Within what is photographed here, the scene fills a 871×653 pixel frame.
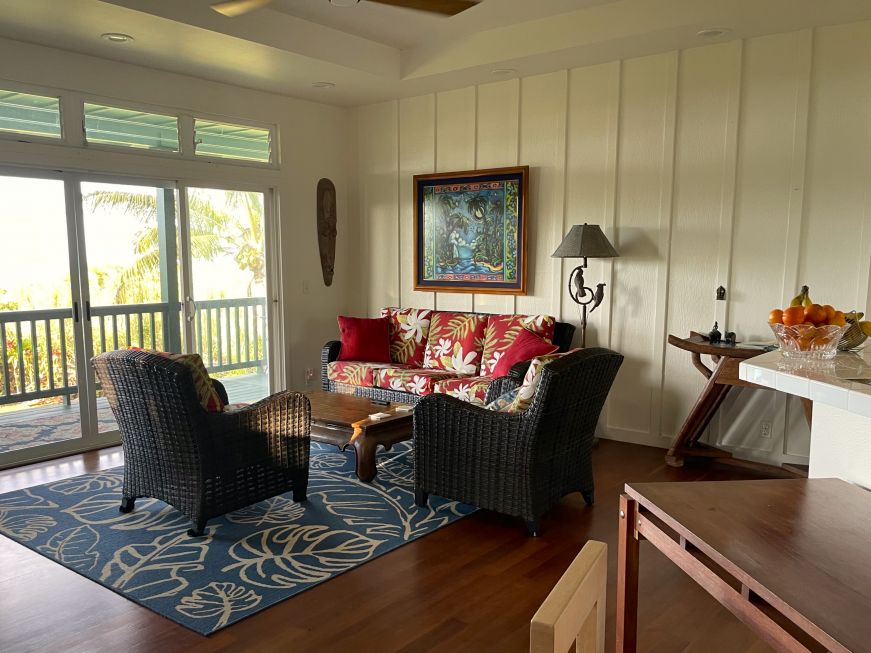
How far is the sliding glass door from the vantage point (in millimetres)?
4488

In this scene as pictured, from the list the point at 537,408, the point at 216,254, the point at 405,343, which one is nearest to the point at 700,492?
Answer: the point at 537,408

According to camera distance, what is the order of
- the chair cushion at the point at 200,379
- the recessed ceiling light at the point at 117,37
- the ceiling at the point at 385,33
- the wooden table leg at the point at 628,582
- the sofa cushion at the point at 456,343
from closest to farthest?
the wooden table leg at the point at 628,582, the chair cushion at the point at 200,379, the ceiling at the point at 385,33, the recessed ceiling light at the point at 117,37, the sofa cushion at the point at 456,343

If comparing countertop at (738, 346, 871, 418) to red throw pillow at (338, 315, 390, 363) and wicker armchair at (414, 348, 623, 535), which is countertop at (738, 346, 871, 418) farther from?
red throw pillow at (338, 315, 390, 363)

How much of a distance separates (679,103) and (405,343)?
2848mm

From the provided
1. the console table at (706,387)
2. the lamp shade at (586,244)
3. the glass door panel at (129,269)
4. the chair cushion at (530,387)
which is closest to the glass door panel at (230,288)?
the glass door panel at (129,269)

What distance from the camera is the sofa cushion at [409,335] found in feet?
18.9

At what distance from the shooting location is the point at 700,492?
1521 mm

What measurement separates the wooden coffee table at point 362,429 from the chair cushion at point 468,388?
1.88 ft

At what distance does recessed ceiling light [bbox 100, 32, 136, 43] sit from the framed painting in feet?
Result: 8.44

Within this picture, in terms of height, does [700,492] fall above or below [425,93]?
below

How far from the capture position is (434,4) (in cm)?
305

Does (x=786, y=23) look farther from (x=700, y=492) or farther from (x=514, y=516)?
(x=700, y=492)

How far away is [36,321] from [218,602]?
2.88m

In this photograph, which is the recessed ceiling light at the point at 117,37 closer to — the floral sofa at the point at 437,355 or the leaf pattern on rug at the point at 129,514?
the floral sofa at the point at 437,355
